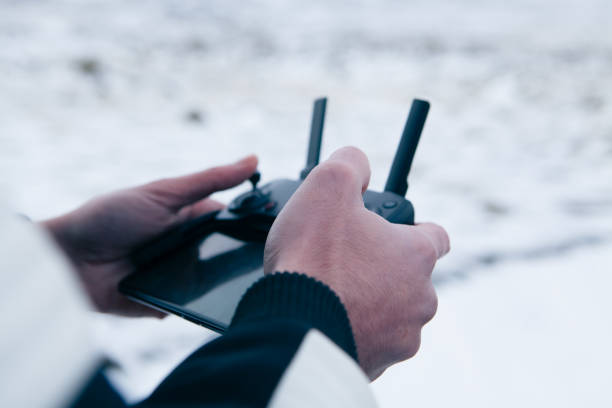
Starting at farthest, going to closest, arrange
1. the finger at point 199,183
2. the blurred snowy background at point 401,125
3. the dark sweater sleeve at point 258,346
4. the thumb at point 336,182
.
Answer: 1. the blurred snowy background at point 401,125
2. the finger at point 199,183
3. the thumb at point 336,182
4. the dark sweater sleeve at point 258,346

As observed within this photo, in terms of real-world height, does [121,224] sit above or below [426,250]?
below

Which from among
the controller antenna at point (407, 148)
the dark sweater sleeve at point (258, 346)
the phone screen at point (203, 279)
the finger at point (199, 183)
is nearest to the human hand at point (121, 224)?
the finger at point (199, 183)

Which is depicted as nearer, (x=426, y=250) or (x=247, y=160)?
(x=426, y=250)

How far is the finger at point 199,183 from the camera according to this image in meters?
0.67

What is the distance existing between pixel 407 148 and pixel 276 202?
178 millimetres

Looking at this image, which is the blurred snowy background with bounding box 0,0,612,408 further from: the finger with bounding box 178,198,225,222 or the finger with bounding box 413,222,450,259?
the finger with bounding box 413,222,450,259

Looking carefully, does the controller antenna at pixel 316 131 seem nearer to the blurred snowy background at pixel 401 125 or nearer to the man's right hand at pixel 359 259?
the man's right hand at pixel 359 259

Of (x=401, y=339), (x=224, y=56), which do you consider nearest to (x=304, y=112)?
(x=224, y=56)

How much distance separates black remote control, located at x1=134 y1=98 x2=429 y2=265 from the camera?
0.51 m

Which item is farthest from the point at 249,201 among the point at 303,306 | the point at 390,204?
the point at 303,306

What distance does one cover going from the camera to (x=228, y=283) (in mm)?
500

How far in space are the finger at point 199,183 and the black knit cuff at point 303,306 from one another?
1.23ft

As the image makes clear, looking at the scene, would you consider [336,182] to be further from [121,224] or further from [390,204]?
[121,224]

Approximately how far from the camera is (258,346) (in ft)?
0.91
